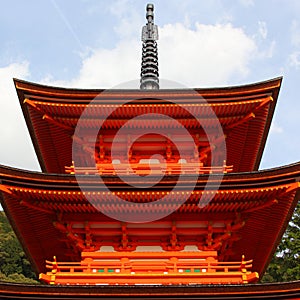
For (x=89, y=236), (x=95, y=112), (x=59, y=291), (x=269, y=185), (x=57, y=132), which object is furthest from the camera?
(x=57, y=132)

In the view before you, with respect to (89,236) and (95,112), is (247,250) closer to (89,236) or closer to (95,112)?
(89,236)

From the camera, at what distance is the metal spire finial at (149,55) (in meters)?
20.3

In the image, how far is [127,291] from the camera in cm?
1208

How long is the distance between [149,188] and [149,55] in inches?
379

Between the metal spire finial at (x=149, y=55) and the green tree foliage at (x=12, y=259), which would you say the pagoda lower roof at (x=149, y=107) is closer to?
the metal spire finial at (x=149, y=55)

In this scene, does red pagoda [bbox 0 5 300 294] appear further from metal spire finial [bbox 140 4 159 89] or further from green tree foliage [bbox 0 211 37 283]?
green tree foliage [bbox 0 211 37 283]

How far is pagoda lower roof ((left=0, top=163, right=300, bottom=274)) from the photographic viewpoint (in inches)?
537

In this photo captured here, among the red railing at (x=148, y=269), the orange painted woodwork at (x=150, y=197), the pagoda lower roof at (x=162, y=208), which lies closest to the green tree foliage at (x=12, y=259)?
the orange painted woodwork at (x=150, y=197)

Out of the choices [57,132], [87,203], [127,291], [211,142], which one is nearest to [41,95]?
[57,132]

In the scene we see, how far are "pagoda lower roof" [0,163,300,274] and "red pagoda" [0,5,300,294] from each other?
32mm

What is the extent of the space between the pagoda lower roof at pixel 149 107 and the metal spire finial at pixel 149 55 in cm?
422

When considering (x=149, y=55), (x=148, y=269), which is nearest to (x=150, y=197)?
(x=148, y=269)

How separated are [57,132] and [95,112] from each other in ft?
6.28

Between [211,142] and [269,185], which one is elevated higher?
[211,142]
